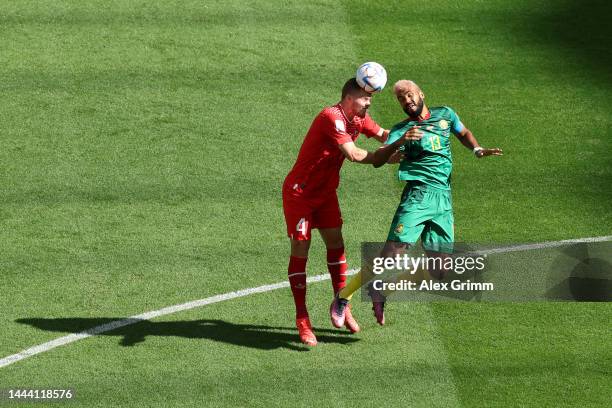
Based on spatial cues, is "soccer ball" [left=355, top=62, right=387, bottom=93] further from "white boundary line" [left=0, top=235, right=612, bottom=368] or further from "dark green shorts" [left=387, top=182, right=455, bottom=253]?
"white boundary line" [left=0, top=235, right=612, bottom=368]

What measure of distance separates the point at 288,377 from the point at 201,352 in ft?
2.68

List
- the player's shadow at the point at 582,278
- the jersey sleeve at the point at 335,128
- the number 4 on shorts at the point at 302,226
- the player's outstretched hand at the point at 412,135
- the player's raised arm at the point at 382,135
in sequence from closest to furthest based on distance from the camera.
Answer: the player's outstretched hand at the point at 412,135
the jersey sleeve at the point at 335,128
the number 4 on shorts at the point at 302,226
the player's raised arm at the point at 382,135
the player's shadow at the point at 582,278

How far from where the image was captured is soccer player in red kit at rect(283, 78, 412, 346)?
35.9ft

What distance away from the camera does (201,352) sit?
10.9 meters

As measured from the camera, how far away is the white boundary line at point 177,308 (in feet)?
35.8

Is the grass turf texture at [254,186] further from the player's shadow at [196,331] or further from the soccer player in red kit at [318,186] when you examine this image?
the soccer player in red kit at [318,186]

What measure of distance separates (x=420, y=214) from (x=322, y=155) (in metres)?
0.97

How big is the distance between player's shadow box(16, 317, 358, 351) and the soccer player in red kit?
171 mm

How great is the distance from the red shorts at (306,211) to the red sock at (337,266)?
0.27 meters

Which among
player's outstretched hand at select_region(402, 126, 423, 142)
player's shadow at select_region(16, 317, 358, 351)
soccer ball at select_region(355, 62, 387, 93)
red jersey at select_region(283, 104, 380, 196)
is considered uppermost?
soccer ball at select_region(355, 62, 387, 93)

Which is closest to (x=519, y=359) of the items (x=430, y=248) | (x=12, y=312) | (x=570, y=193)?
(x=430, y=248)

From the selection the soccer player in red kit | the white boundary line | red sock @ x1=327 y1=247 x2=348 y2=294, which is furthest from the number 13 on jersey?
the white boundary line

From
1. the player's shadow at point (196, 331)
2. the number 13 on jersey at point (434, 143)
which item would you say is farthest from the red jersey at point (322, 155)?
the player's shadow at point (196, 331)

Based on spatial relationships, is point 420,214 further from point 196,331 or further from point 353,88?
point 196,331
